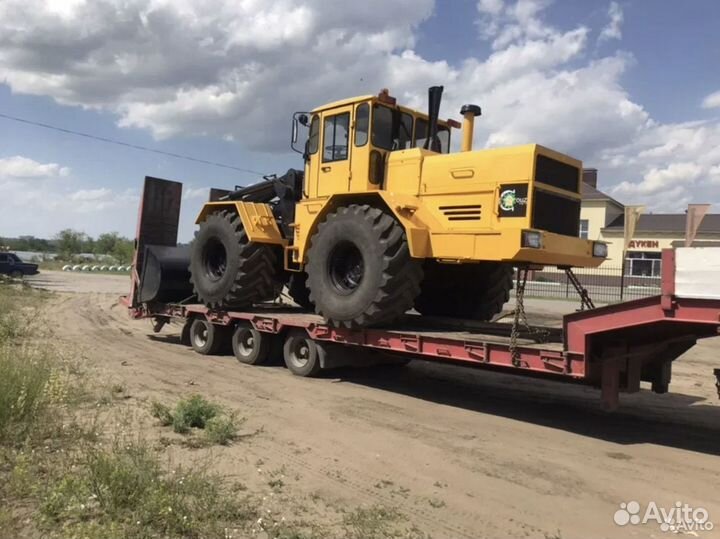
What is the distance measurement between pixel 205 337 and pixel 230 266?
69.4 inches

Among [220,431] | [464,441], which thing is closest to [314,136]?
[220,431]

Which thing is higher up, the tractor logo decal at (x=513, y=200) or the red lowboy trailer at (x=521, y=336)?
the tractor logo decal at (x=513, y=200)

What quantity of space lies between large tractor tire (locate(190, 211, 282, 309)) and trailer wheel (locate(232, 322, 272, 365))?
0.47 m

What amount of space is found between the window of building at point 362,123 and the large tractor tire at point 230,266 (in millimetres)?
2729

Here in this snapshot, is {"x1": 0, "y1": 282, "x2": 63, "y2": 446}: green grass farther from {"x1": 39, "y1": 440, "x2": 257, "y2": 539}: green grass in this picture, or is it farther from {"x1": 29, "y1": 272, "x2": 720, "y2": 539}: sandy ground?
{"x1": 29, "y1": 272, "x2": 720, "y2": 539}: sandy ground

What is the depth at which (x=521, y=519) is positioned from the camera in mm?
4602

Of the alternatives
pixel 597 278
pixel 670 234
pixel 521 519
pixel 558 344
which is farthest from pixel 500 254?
pixel 670 234

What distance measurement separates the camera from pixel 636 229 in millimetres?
42281

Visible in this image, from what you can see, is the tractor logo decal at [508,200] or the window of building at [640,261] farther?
the window of building at [640,261]

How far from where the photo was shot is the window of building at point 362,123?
357 inches

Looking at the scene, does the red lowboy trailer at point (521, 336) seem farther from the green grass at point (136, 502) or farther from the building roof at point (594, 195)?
the building roof at point (594, 195)

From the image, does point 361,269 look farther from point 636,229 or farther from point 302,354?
point 636,229

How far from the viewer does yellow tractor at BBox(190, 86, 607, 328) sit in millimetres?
7473

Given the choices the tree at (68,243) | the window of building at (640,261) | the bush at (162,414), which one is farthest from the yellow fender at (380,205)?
the tree at (68,243)
